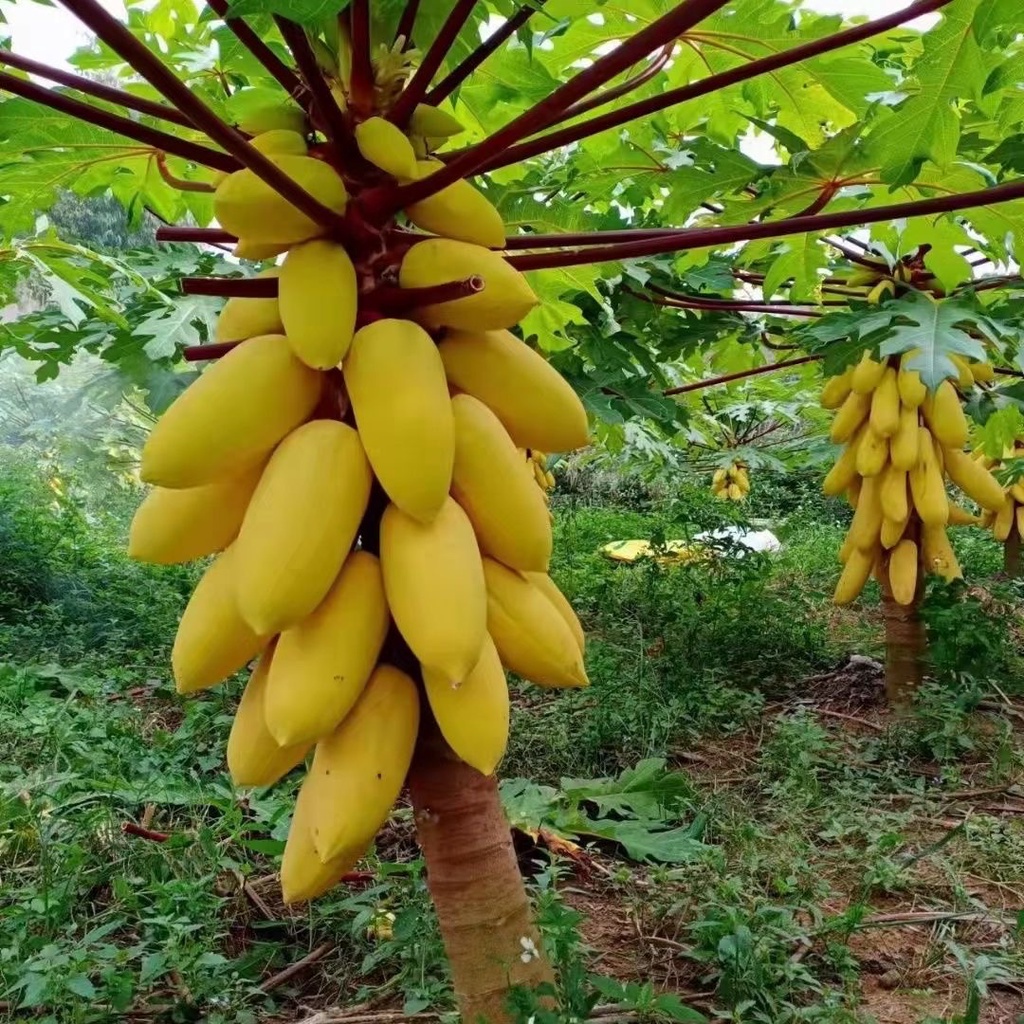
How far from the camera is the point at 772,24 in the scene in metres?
1.75

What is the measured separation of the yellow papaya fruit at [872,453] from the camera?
11.4ft

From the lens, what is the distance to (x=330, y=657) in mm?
1077

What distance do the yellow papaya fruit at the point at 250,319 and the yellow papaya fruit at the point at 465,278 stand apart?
173 mm

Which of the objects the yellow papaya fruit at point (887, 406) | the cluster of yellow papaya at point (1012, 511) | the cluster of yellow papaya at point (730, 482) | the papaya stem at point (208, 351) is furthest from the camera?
the cluster of yellow papaya at point (730, 482)

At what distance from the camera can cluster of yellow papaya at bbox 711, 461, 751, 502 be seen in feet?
34.9

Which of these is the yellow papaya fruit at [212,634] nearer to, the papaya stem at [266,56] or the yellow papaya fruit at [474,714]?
the yellow papaya fruit at [474,714]

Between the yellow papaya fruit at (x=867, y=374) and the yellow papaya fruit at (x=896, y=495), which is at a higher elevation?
the yellow papaya fruit at (x=867, y=374)

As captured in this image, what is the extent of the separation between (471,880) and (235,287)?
0.81m

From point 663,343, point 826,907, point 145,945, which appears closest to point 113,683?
point 145,945

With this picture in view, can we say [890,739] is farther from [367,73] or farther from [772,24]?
[367,73]

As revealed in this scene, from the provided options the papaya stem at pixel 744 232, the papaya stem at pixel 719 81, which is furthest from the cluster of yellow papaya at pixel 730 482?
the papaya stem at pixel 719 81

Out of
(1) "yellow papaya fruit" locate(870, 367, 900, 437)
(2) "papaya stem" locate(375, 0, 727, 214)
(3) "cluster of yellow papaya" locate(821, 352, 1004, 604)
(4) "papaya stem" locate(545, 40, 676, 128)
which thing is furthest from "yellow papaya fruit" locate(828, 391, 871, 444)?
(2) "papaya stem" locate(375, 0, 727, 214)

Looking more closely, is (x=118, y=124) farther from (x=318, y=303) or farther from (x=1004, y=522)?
(x=1004, y=522)

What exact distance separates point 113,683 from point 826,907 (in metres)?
2.95
